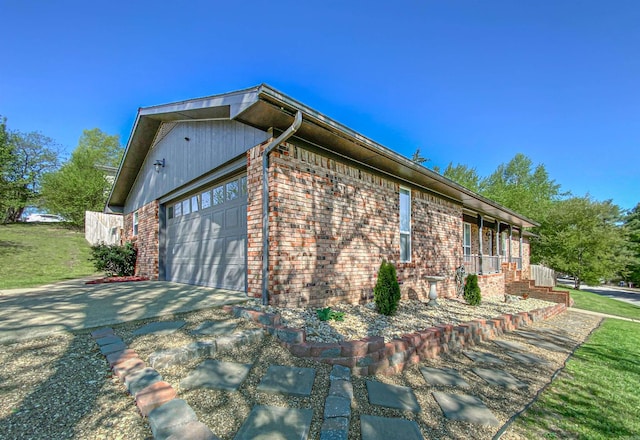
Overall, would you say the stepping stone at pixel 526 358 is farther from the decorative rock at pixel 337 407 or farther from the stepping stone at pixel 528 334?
the decorative rock at pixel 337 407

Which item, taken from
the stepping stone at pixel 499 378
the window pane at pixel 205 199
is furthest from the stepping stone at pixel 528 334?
the window pane at pixel 205 199

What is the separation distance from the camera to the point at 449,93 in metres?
10.8

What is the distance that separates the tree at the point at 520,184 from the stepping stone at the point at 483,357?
22.0 metres

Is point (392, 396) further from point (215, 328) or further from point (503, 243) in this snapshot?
point (503, 243)

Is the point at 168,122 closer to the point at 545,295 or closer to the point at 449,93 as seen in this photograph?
the point at 449,93

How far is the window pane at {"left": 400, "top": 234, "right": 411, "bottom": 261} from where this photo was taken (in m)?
7.05

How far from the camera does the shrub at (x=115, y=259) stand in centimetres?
948

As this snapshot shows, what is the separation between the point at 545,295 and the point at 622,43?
8.29m

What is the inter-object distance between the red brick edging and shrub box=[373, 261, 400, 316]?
865 mm

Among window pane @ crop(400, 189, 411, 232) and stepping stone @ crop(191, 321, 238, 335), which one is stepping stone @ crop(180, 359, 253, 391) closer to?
stepping stone @ crop(191, 321, 238, 335)

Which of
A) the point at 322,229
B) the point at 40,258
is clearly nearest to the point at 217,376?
the point at 322,229

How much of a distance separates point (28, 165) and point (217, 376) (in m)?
29.8

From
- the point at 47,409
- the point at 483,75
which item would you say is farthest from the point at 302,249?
the point at 483,75

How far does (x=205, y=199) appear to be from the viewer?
688cm
